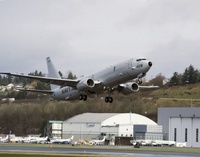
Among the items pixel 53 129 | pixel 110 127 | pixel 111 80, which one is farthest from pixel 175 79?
pixel 111 80

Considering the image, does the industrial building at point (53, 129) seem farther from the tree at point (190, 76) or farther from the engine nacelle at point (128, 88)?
the tree at point (190, 76)

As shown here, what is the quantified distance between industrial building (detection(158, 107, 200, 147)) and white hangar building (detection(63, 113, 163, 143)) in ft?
Result: 6.19

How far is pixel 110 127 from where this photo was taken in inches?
4422

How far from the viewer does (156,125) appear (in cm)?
11494

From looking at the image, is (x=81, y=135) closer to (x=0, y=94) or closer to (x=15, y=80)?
(x=0, y=94)

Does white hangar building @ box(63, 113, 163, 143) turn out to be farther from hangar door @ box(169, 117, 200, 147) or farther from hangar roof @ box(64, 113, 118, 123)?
hangar door @ box(169, 117, 200, 147)

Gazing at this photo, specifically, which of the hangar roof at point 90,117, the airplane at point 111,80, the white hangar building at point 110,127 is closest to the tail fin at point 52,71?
the airplane at point 111,80

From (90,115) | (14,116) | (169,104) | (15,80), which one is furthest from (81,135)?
(15,80)

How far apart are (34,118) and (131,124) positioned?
21856 millimetres

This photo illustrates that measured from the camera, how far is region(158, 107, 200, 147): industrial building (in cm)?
10781

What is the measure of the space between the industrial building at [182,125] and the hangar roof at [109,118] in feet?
15.3

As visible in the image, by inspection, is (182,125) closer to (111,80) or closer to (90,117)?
(90,117)

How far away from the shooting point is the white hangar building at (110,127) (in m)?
112

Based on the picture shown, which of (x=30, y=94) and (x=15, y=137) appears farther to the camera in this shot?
(x=30, y=94)
